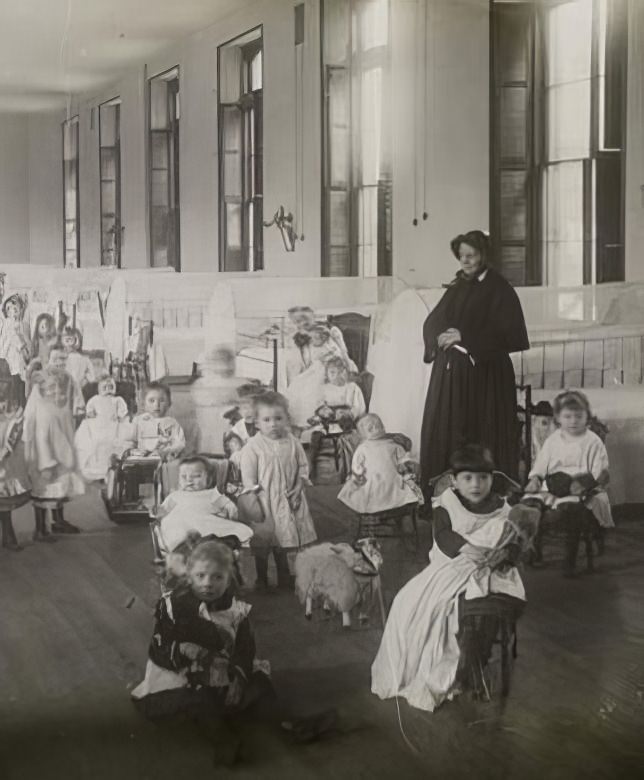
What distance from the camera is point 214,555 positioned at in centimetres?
411

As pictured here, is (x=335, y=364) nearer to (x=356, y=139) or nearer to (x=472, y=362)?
(x=472, y=362)

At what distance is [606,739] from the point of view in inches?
170

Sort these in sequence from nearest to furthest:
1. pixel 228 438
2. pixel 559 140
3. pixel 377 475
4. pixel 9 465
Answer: pixel 9 465, pixel 228 438, pixel 377 475, pixel 559 140

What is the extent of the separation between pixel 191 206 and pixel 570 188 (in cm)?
143

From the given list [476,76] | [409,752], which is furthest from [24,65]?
[409,752]

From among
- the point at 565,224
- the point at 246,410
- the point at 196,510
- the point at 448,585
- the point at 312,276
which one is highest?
the point at 565,224

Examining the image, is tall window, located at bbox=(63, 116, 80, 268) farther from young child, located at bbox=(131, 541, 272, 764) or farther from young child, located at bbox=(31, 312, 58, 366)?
young child, located at bbox=(131, 541, 272, 764)

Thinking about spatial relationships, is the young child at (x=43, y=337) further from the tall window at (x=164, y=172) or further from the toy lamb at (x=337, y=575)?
the toy lamb at (x=337, y=575)

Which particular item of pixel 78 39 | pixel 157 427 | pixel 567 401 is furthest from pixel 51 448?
pixel 567 401

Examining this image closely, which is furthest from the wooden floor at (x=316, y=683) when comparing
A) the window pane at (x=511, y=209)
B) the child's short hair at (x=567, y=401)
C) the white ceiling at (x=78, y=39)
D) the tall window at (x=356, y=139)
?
the white ceiling at (x=78, y=39)

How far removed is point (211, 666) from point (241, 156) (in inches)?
70.9

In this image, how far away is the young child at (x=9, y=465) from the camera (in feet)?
13.2

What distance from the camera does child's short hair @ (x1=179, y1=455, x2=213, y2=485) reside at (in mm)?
4121

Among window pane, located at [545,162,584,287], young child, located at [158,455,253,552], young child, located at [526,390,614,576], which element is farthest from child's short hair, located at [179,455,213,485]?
window pane, located at [545,162,584,287]
